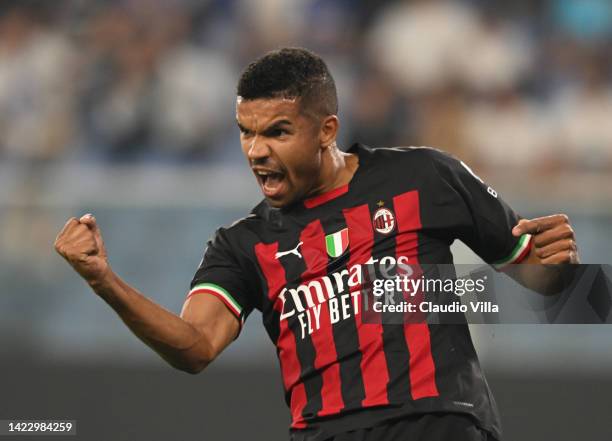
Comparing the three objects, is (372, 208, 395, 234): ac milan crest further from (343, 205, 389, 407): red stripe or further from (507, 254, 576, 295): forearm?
(507, 254, 576, 295): forearm

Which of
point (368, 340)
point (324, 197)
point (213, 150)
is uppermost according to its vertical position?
point (213, 150)

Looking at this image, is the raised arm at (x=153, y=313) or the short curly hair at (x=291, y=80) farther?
the short curly hair at (x=291, y=80)

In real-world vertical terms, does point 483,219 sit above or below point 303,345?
above

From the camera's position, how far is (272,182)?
372 cm

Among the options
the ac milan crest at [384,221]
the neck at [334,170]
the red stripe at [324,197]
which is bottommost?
the ac milan crest at [384,221]

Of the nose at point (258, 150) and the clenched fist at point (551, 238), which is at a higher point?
the nose at point (258, 150)

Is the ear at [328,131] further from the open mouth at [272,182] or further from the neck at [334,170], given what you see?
the open mouth at [272,182]

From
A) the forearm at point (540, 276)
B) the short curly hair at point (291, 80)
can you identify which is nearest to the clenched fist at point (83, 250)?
the short curly hair at point (291, 80)

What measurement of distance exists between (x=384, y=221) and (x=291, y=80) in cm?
56

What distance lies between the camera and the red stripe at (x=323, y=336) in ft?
11.5

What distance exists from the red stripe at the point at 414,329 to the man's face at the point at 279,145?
0.33 meters

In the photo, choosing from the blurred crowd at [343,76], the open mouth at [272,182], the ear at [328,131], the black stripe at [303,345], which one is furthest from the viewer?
the blurred crowd at [343,76]

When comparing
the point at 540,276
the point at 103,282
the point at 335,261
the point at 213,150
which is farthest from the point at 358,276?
the point at 213,150

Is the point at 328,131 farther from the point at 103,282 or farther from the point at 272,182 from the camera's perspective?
the point at 103,282
